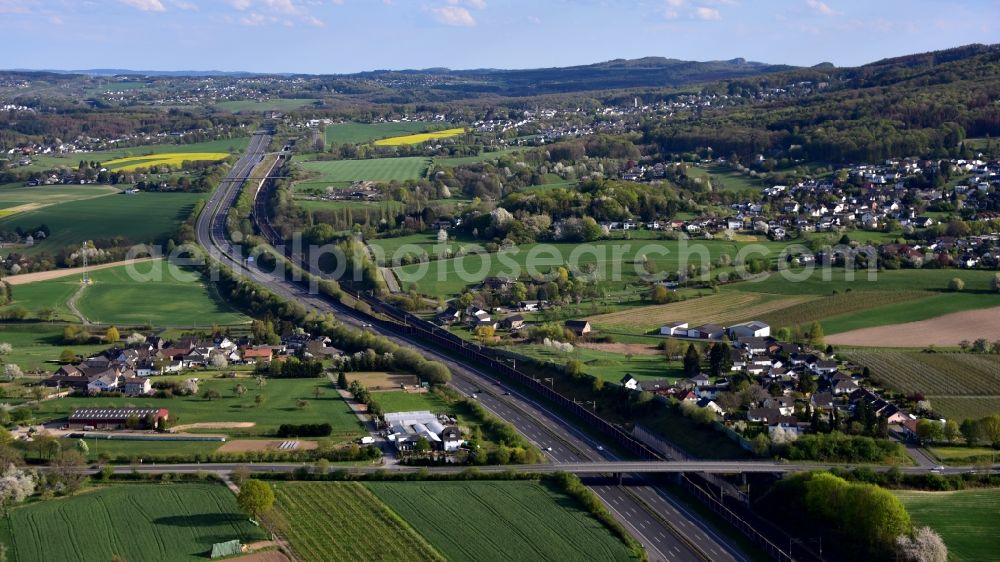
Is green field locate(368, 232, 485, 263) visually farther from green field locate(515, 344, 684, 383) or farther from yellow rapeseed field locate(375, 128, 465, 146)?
yellow rapeseed field locate(375, 128, 465, 146)

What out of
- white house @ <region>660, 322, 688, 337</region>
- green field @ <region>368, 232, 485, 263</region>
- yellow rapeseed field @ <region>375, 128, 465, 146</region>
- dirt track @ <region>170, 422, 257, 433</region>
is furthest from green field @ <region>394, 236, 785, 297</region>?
yellow rapeseed field @ <region>375, 128, 465, 146</region>

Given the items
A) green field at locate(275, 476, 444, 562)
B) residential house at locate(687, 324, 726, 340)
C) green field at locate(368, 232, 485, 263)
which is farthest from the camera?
green field at locate(368, 232, 485, 263)

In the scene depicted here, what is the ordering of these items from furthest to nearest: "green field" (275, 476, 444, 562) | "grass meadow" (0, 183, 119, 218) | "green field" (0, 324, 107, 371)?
"grass meadow" (0, 183, 119, 218) < "green field" (0, 324, 107, 371) < "green field" (275, 476, 444, 562)

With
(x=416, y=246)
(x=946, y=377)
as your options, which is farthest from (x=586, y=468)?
(x=416, y=246)

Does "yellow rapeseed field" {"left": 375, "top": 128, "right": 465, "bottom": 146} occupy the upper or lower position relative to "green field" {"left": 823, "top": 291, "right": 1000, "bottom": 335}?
upper

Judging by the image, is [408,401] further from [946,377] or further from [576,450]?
Answer: [946,377]

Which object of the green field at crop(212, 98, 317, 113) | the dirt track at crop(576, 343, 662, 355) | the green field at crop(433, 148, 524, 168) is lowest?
the dirt track at crop(576, 343, 662, 355)

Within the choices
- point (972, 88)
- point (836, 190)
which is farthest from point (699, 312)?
point (972, 88)
